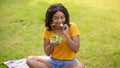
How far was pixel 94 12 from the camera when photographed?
657cm

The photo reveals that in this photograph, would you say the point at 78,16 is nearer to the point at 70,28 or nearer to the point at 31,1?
the point at 31,1

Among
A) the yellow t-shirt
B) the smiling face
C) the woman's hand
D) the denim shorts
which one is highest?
the smiling face

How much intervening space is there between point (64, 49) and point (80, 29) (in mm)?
2246

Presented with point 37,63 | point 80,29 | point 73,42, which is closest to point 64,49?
point 73,42

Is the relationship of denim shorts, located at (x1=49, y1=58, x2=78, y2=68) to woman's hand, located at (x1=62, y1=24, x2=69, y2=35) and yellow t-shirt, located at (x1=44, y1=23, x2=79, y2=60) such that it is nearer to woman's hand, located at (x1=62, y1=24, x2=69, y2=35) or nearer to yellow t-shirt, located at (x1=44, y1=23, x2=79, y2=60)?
yellow t-shirt, located at (x1=44, y1=23, x2=79, y2=60)

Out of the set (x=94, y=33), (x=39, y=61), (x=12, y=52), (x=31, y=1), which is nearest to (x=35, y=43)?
(x=12, y=52)

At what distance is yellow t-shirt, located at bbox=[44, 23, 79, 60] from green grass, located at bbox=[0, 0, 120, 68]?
905 millimetres

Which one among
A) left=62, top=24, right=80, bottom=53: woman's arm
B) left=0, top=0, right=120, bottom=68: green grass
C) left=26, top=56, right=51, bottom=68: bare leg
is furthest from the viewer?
left=0, top=0, right=120, bottom=68: green grass

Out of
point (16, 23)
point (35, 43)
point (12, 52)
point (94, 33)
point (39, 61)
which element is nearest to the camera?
point (39, 61)

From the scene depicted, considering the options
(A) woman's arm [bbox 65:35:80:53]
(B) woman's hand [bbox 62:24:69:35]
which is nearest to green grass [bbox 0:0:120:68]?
(A) woman's arm [bbox 65:35:80:53]

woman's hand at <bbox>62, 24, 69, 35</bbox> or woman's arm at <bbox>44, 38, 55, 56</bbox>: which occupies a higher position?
woman's hand at <bbox>62, 24, 69, 35</bbox>

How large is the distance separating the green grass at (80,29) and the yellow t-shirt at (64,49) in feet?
2.97

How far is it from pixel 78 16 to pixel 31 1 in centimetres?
174

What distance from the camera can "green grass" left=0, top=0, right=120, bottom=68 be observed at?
458 cm
